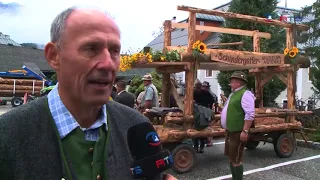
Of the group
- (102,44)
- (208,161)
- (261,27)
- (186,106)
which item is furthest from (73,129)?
(261,27)

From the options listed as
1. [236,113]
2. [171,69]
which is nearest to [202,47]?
[171,69]

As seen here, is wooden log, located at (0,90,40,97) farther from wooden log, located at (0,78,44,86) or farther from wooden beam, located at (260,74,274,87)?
wooden beam, located at (260,74,274,87)

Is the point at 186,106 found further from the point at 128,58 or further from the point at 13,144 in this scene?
the point at 13,144

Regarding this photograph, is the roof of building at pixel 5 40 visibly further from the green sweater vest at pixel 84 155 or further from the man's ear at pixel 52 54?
the green sweater vest at pixel 84 155

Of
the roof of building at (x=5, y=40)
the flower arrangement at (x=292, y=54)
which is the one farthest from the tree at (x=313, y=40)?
the roof of building at (x=5, y=40)

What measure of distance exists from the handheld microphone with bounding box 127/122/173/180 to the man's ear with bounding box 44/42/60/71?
0.41m

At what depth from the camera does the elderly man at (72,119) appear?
3.57 ft

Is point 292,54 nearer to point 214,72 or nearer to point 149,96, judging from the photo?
point 149,96

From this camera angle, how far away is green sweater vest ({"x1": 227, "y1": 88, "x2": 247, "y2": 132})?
493 centimetres

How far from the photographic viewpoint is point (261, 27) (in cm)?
1271

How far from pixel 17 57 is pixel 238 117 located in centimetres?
3169

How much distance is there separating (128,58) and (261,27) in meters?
8.67

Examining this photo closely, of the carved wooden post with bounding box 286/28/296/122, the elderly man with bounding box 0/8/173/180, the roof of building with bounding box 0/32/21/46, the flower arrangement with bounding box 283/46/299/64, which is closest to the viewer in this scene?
the elderly man with bounding box 0/8/173/180

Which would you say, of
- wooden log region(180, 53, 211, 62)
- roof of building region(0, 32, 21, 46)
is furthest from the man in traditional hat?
roof of building region(0, 32, 21, 46)
